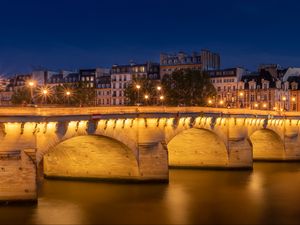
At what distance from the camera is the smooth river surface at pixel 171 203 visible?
3609 cm

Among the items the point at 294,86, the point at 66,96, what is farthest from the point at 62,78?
the point at 294,86

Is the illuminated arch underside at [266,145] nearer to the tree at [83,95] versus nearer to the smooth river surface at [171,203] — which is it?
the smooth river surface at [171,203]

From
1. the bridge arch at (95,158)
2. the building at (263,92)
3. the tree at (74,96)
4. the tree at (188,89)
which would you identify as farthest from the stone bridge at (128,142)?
the tree at (74,96)

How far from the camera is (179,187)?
161 feet

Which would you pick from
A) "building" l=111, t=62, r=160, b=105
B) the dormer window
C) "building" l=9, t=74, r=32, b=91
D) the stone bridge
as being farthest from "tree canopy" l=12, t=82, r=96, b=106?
the stone bridge

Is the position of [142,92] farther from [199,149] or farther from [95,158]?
[95,158]

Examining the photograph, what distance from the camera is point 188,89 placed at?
108 metres

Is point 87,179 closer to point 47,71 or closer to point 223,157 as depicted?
point 223,157

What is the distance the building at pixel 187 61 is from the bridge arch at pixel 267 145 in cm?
4967

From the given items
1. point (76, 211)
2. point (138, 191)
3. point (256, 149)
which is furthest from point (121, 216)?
point (256, 149)

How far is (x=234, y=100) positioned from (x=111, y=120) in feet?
249

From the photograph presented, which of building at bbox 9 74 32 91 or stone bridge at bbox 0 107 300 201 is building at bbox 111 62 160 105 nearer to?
building at bbox 9 74 32 91

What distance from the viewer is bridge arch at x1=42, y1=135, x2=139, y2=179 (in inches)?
1914

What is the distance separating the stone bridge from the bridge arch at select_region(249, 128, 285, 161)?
0.13m
